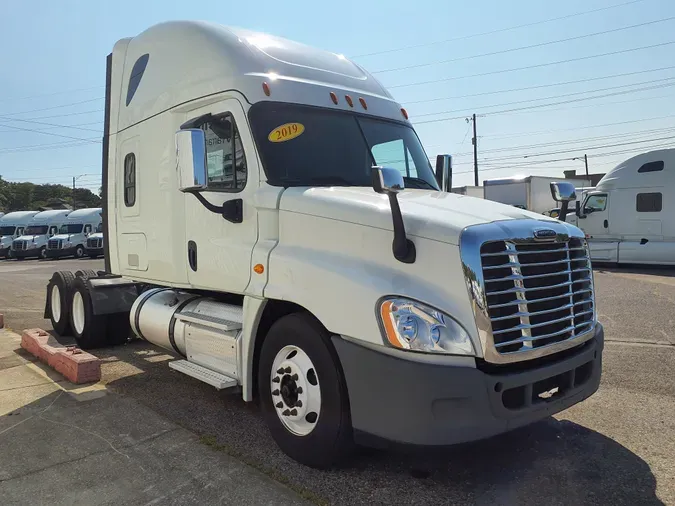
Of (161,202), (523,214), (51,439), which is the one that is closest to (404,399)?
(523,214)

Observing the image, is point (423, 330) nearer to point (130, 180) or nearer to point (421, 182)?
point (421, 182)

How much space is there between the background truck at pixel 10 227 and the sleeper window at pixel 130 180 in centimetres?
3498

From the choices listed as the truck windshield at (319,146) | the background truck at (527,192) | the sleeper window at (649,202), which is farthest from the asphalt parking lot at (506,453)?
the background truck at (527,192)

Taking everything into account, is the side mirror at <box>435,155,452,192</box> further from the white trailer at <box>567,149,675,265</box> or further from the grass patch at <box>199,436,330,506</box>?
the white trailer at <box>567,149,675,265</box>

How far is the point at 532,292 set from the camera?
3426 mm

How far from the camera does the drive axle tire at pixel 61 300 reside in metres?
8.12

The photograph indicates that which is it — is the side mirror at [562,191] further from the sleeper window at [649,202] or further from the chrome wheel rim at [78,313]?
the sleeper window at [649,202]

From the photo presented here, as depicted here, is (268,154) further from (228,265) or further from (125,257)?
(125,257)

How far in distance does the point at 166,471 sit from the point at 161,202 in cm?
270

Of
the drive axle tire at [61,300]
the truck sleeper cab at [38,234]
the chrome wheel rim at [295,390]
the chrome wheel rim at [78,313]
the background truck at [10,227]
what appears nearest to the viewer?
the chrome wheel rim at [295,390]

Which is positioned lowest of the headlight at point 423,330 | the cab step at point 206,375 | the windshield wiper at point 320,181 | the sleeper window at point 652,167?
the cab step at point 206,375

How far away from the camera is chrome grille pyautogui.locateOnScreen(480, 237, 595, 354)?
325 cm

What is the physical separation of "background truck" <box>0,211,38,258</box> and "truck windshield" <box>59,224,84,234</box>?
3.70 meters

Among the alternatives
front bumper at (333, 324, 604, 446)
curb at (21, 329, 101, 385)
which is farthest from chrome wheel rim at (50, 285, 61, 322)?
front bumper at (333, 324, 604, 446)
